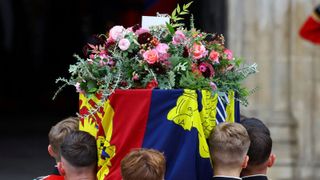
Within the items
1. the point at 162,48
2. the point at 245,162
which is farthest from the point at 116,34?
the point at 245,162

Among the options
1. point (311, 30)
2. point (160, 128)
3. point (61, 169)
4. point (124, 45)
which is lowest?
point (61, 169)

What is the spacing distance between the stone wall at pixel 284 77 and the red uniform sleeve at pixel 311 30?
0.08 meters

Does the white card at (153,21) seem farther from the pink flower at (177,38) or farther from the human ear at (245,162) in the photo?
the human ear at (245,162)

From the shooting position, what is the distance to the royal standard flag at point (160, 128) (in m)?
4.20

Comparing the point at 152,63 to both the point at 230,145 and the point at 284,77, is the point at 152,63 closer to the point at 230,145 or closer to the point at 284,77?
the point at 230,145

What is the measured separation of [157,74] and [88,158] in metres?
0.56

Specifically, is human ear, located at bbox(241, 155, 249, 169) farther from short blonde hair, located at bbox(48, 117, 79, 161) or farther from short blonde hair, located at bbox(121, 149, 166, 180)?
short blonde hair, located at bbox(48, 117, 79, 161)

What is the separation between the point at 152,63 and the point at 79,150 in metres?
0.59

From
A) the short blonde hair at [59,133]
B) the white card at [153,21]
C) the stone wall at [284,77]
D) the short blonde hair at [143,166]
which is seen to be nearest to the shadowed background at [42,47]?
the stone wall at [284,77]

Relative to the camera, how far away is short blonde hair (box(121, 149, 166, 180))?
3883 mm

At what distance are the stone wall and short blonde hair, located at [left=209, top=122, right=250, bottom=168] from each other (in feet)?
18.3

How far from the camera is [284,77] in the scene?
9.95m

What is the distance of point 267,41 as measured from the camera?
982 centimetres

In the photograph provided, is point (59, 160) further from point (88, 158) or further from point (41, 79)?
point (41, 79)
